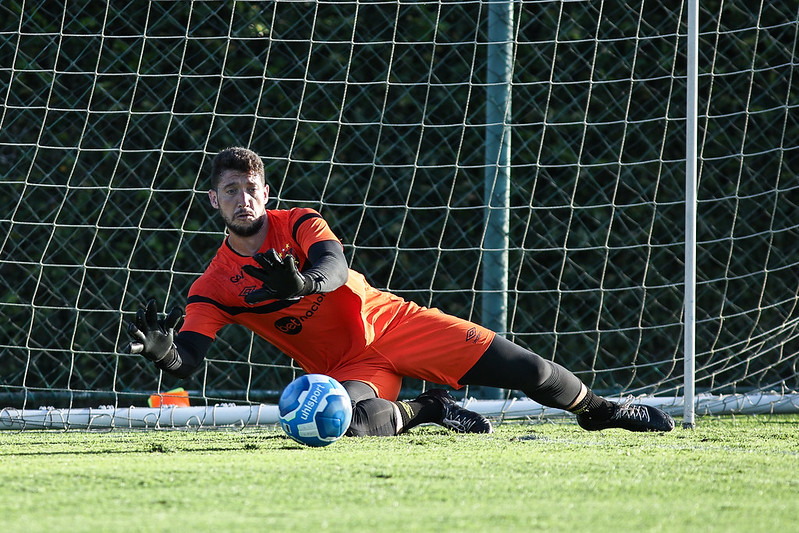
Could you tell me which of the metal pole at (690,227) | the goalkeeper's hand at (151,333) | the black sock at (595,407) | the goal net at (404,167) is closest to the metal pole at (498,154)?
the goal net at (404,167)

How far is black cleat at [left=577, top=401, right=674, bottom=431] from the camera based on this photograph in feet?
12.9

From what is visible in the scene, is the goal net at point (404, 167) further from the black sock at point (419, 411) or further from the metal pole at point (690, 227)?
the black sock at point (419, 411)

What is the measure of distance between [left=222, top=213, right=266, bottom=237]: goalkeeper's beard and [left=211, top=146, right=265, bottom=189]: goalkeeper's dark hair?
165 millimetres

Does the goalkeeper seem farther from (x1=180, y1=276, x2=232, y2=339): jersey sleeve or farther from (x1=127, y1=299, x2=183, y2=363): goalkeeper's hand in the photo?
(x1=127, y1=299, x2=183, y2=363): goalkeeper's hand

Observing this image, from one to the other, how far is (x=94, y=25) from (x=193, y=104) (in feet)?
2.41

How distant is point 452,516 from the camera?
204cm

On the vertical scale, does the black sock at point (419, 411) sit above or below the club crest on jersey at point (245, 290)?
below

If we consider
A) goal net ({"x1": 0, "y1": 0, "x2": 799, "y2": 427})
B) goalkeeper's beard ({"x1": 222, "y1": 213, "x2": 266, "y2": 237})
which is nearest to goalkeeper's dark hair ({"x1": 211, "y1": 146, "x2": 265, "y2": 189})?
goalkeeper's beard ({"x1": 222, "y1": 213, "x2": 266, "y2": 237})

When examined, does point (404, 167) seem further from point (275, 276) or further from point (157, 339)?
point (275, 276)

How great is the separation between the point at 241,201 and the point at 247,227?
97mm

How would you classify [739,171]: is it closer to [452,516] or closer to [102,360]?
[102,360]

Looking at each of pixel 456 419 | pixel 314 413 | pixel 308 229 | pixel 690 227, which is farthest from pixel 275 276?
pixel 690 227

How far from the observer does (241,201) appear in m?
3.72

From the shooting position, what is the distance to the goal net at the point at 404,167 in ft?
19.6
